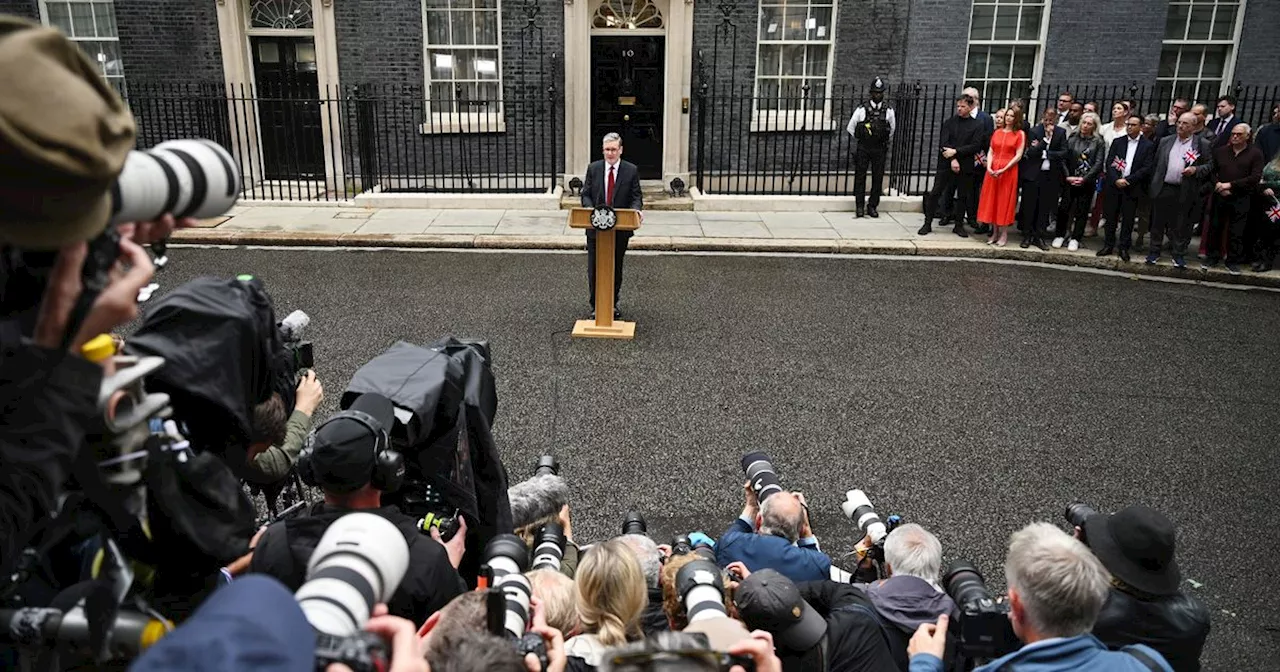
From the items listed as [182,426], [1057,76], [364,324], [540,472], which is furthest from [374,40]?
[182,426]

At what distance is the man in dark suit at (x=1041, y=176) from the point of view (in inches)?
475

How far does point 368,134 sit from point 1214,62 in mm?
14021

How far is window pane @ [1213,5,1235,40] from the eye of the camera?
1553cm

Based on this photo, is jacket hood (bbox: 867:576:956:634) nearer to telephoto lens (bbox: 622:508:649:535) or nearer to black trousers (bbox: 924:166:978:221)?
telephoto lens (bbox: 622:508:649:535)

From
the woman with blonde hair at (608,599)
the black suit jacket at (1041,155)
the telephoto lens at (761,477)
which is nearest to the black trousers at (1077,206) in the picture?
the black suit jacket at (1041,155)

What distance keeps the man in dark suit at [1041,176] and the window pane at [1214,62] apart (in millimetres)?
5622

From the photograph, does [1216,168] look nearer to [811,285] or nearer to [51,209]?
[811,285]

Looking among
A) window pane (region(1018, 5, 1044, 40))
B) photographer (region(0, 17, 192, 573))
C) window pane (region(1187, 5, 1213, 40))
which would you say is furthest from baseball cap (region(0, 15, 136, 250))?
window pane (region(1187, 5, 1213, 40))

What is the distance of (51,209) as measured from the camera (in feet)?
5.07

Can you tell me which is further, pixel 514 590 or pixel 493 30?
pixel 493 30

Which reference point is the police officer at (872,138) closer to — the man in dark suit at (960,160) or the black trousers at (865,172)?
the black trousers at (865,172)

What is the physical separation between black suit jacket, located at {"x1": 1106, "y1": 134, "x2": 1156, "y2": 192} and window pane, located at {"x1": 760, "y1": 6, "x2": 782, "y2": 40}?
18.5ft

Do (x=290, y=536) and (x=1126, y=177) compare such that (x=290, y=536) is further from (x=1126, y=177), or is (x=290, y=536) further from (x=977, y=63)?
(x=977, y=63)

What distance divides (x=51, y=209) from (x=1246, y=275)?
41.7ft
